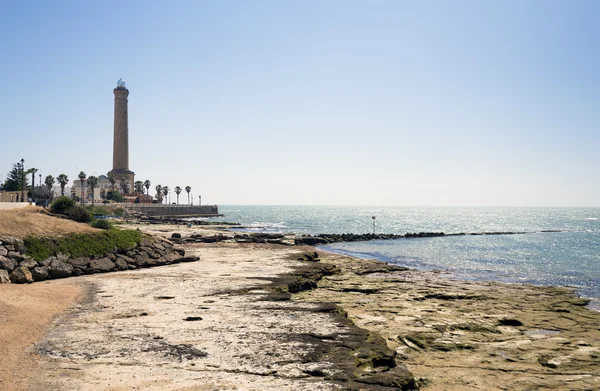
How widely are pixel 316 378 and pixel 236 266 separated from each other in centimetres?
2167

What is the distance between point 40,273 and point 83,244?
184 inches

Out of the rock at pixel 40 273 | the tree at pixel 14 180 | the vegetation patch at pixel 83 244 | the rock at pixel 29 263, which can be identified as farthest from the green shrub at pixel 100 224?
the tree at pixel 14 180

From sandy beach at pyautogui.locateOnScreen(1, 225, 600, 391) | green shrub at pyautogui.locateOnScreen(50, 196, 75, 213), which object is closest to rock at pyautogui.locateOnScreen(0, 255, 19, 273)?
sandy beach at pyautogui.locateOnScreen(1, 225, 600, 391)

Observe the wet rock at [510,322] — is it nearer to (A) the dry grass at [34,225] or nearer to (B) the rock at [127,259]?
(B) the rock at [127,259]

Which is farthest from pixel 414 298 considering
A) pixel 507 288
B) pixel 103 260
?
pixel 103 260

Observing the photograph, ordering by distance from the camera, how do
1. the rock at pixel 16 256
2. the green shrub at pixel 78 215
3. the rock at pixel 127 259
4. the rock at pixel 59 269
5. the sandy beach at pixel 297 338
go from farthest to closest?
the green shrub at pixel 78 215 < the rock at pixel 127 259 < the rock at pixel 59 269 < the rock at pixel 16 256 < the sandy beach at pixel 297 338

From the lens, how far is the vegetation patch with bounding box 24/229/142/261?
1076 inches

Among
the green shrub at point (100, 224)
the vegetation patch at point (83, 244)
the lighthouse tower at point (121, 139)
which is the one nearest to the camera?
the vegetation patch at point (83, 244)

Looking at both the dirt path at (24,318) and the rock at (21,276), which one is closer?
the dirt path at (24,318)

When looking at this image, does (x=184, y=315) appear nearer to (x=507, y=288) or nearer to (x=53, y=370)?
(x=53, y=370)

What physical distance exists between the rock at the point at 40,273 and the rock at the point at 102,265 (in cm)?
306

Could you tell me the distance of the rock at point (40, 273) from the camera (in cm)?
2559

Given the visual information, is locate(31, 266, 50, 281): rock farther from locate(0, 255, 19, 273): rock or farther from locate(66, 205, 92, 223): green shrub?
locate(66, 205, 92, 223): green shrub

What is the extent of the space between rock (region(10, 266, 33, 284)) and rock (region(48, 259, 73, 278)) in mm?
1566
